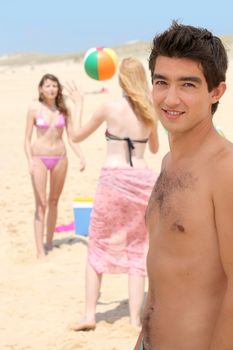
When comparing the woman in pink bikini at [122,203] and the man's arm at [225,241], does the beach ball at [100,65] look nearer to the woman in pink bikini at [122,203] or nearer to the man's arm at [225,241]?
the woman in pink bikini at [122,203]

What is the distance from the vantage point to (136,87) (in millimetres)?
4402

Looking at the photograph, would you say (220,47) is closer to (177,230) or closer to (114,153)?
(177,230)

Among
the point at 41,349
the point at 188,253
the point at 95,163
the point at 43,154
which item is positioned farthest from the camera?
the point at 95,163

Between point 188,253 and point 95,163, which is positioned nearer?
point 188,253

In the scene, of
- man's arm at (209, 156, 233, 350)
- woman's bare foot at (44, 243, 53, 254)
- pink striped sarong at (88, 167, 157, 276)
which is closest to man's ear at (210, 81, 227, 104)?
man's arm at (209, 156, 233, 350)

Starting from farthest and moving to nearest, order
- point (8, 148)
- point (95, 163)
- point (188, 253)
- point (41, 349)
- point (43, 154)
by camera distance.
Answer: point (8, 148) < point (95, 163) < point (43, 154) < point (41, 349) < point (188, 253)

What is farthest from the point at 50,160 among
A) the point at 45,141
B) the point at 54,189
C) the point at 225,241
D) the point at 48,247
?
the point at 225,241

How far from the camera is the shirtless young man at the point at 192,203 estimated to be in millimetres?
1897

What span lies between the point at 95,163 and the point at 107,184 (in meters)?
7.05

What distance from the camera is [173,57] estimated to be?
2.01 meters

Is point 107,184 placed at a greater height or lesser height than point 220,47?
lesser

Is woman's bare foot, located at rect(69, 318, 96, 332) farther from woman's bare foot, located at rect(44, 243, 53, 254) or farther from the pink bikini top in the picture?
the pink bikini top

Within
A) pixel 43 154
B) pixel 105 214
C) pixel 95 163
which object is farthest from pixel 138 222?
pixel 95 163

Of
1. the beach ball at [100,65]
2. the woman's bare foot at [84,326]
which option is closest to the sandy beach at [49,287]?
the woman's bare foot at [84,326]
